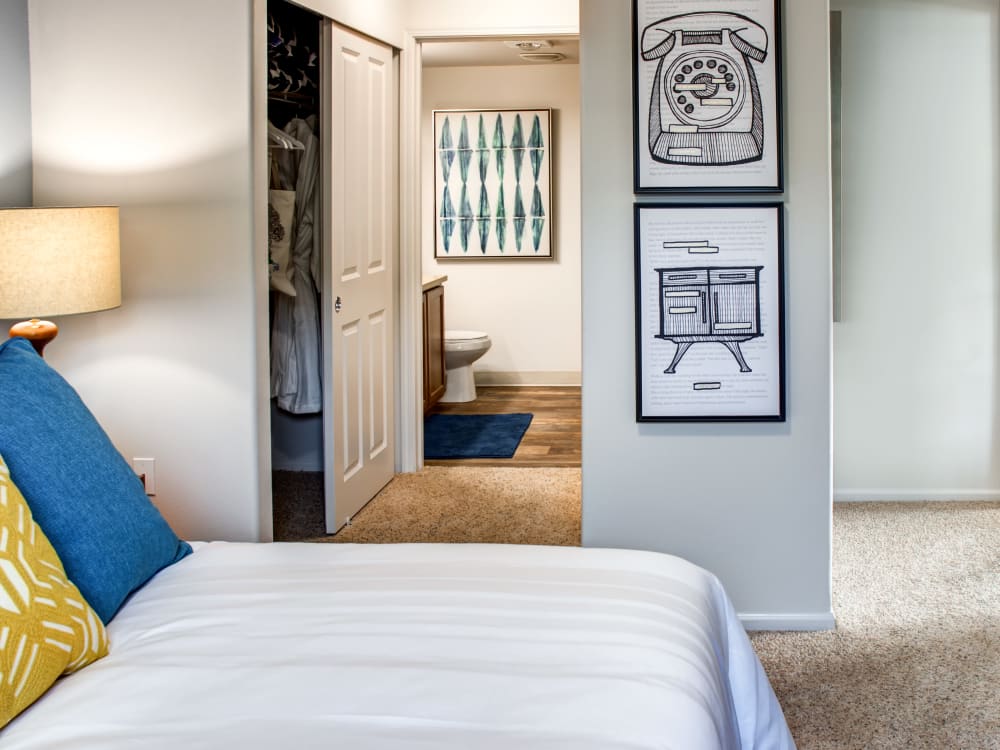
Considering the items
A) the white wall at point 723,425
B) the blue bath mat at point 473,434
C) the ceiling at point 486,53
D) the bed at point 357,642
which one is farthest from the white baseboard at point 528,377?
the bed at point 357,642

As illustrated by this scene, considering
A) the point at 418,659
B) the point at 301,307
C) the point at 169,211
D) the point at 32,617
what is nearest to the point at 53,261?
the point at 169,211

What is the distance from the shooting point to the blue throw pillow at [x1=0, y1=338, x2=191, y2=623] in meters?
1.83

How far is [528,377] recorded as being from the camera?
27.2ft

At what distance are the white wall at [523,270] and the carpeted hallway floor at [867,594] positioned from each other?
9.10ft

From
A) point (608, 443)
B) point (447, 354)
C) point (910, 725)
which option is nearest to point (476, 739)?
point (910, 725)

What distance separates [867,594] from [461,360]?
Answer: 4.12 m

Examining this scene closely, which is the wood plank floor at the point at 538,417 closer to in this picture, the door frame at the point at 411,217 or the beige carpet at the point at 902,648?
the door frame at the point at 411,217

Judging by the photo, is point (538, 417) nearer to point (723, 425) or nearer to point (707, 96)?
point (723, 425)

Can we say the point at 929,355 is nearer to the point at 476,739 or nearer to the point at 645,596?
the point at 645,596

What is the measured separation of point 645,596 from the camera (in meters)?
2.01

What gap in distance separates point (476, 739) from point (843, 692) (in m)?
1.81

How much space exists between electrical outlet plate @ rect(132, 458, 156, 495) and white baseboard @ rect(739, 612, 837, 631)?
191 centimetres

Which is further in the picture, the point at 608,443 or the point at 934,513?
the point at 934,513

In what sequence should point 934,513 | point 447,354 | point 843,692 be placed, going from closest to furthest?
1. point 843,692
2. point 934,513
3. point 447,354
